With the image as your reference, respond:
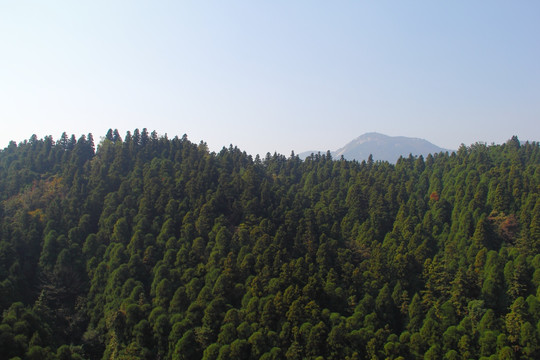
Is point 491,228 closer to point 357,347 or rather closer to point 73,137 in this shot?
point 357,347

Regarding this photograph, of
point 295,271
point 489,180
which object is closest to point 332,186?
point 489,180

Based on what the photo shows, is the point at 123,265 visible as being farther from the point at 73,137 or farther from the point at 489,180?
the point at 489,180

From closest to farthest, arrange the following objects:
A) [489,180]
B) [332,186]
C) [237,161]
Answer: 1. [489,180]
2. [332,186]
3. [237,161]

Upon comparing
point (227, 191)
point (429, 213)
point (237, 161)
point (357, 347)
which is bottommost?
point (357, 347)

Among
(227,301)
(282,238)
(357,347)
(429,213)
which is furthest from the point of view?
(429,213)

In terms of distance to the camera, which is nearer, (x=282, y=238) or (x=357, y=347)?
(x=357, y=347)

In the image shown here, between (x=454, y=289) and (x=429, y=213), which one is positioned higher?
(x=429, y=213)
